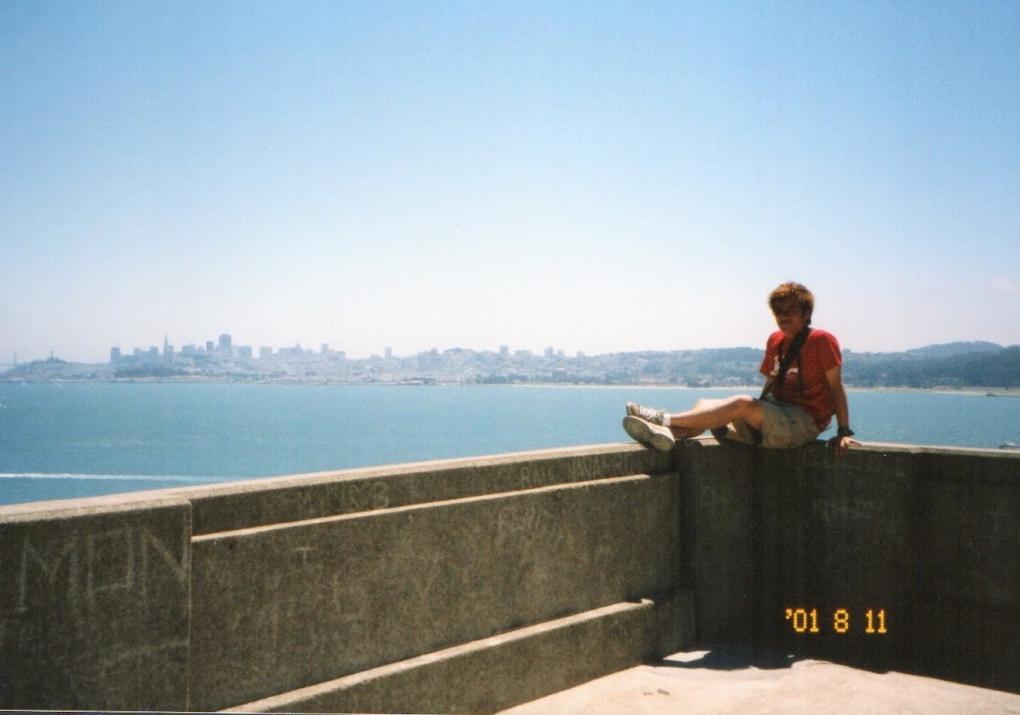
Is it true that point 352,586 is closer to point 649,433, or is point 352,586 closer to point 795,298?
point 649,433

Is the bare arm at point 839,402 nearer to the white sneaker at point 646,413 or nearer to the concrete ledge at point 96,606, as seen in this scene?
the white sneaker at point 646,413

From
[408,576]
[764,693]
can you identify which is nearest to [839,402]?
[764,693]

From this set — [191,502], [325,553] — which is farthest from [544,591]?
[191,502]

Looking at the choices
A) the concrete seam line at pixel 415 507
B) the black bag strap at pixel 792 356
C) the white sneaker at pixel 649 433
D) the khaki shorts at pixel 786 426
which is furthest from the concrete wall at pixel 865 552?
the concrete seam line at pixel 415 507

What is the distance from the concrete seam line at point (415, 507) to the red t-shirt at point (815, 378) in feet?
3.41

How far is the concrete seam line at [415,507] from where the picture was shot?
3434 millimetres

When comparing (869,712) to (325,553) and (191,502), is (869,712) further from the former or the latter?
(191,502)

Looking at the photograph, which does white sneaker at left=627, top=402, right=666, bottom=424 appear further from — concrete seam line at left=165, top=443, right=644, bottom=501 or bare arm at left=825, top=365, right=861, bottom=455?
bare arm at left=825, top=365, right=861, bottom=455

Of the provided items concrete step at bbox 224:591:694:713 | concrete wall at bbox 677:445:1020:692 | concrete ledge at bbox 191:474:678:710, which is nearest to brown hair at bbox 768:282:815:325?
concrete wall at bbox 677:445:1020:692

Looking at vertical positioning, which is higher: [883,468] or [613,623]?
[883,468]

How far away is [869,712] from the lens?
429 centimetres

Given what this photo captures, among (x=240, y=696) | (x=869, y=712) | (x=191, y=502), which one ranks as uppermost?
(x=191, y=502)

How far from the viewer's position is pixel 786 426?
5.44 meters

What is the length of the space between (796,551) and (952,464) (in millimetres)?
1098
